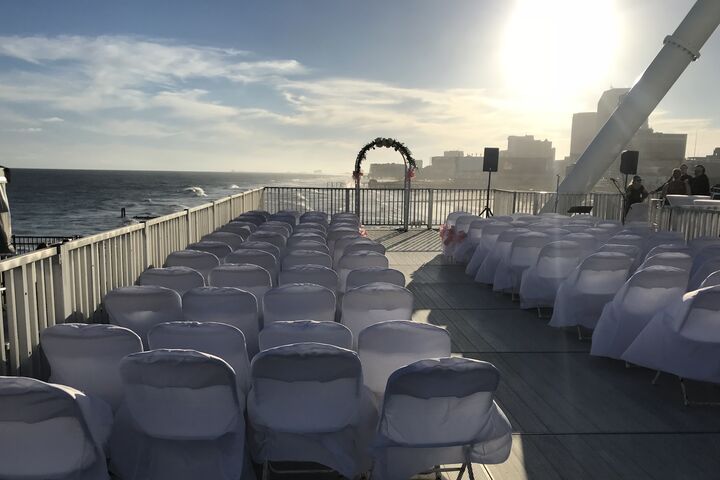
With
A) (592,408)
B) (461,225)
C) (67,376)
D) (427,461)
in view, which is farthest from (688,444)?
(461,225)

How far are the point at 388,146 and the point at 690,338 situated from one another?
43.3ft

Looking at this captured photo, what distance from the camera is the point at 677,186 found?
12539 mm

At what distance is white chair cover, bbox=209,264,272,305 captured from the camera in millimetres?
5105

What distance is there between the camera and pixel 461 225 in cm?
1056

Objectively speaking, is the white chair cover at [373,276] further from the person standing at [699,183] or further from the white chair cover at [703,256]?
the person standing at [699,183]

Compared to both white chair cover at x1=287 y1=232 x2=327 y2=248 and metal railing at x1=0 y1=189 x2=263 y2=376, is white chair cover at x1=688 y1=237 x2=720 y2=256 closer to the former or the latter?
white chair cover at x1=287 y1=232 x2=327 y2=248

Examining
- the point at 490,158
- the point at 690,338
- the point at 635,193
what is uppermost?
the point at 490,158

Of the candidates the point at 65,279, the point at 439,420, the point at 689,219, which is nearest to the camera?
the point at 439,420

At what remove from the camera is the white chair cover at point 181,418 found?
95.0 inches

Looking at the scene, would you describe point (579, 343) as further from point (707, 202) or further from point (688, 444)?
point (707, 202)

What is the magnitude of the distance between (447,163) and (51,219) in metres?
36.9

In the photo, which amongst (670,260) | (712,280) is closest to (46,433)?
(712,280)

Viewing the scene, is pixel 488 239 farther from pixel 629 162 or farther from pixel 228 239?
pixel 629 162

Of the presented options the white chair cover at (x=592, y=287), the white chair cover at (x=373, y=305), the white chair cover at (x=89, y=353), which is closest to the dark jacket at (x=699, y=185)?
the white chair cover at (x=592, y=287)
